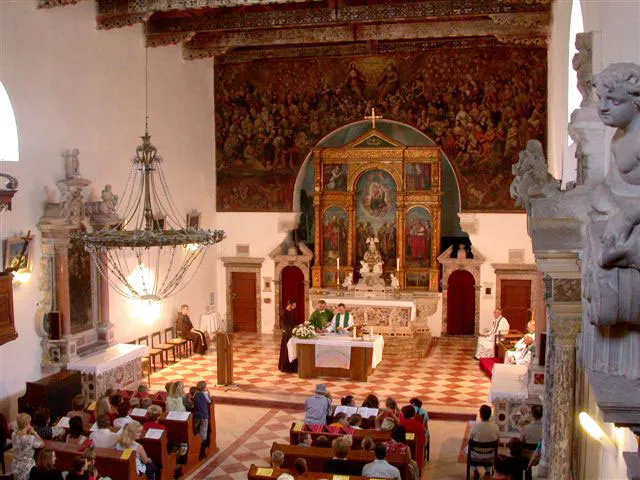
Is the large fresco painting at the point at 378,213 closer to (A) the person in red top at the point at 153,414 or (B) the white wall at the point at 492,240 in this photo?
(B) the white wall at the point at 492,240

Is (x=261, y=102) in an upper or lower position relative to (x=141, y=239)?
upper

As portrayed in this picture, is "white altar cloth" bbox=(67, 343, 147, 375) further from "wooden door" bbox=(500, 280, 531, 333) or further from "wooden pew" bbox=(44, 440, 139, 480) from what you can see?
"wooden door" bbox=(500, 280, 531, 333)

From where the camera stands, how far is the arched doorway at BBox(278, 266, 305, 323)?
22.4 m

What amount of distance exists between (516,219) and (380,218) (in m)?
3.74

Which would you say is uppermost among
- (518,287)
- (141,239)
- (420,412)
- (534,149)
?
(534,149)

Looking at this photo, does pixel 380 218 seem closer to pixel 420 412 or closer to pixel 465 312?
pixel 465 312

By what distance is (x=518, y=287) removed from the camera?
20.7 meters

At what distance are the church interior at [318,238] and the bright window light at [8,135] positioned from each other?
0.16ft

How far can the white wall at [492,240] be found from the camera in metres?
20.7

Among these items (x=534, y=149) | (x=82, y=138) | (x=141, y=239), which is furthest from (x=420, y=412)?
(x=82, y=138)

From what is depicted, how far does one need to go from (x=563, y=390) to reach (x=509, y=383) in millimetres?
5952

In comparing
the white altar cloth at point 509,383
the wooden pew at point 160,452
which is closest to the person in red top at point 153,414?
the wooden pew at point 160,452

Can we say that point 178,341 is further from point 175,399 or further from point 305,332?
point 175,399

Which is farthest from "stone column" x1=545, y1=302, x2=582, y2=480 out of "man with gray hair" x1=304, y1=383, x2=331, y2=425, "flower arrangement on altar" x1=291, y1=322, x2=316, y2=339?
"flower arrangement on altar" x1=291, y1=322, x2=316, y2=339
